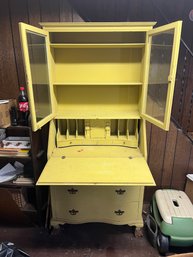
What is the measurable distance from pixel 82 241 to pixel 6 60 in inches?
75.7

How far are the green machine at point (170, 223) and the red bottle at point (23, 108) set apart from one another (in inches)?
58.0

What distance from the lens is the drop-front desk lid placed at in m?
1.31

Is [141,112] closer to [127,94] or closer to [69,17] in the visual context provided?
[127,94]

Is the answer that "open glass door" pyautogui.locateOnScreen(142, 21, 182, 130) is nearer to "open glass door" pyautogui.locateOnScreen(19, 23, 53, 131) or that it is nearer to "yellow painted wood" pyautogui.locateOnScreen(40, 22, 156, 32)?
"yellow painted wood" pyautogui.locateOnScreen(40, 22, 156, 32)

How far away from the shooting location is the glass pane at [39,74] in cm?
138

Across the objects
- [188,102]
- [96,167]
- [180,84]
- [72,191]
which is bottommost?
[72,191]

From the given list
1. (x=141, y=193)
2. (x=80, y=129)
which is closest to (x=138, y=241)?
(x=141, y=193)

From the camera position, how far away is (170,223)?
1.58 metres

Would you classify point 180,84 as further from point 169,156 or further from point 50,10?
point 50,10

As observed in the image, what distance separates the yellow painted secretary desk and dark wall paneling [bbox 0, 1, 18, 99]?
473 mm

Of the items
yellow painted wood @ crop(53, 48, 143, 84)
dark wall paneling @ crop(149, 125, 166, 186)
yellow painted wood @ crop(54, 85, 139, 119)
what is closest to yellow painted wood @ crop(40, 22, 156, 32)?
yellow painted wood @ crop(53, 48, 143, 84)

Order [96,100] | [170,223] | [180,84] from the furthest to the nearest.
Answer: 1. [180,84]
2. [96,100]
3. [170,223]

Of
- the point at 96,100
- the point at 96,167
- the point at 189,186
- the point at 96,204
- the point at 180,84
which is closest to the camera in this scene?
the point at 96,167

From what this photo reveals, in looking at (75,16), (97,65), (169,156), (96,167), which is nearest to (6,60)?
(75,16)
